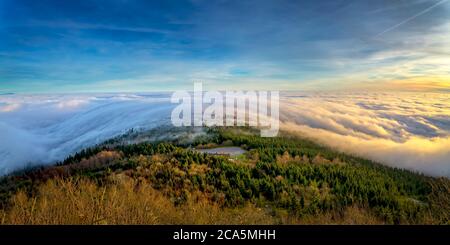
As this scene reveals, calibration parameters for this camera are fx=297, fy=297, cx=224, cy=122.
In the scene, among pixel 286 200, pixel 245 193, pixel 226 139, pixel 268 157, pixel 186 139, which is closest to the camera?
pixel 286 200

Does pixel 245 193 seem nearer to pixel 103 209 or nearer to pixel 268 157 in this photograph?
pixel 268 157

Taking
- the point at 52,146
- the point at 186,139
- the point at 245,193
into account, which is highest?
the point at 186,139
